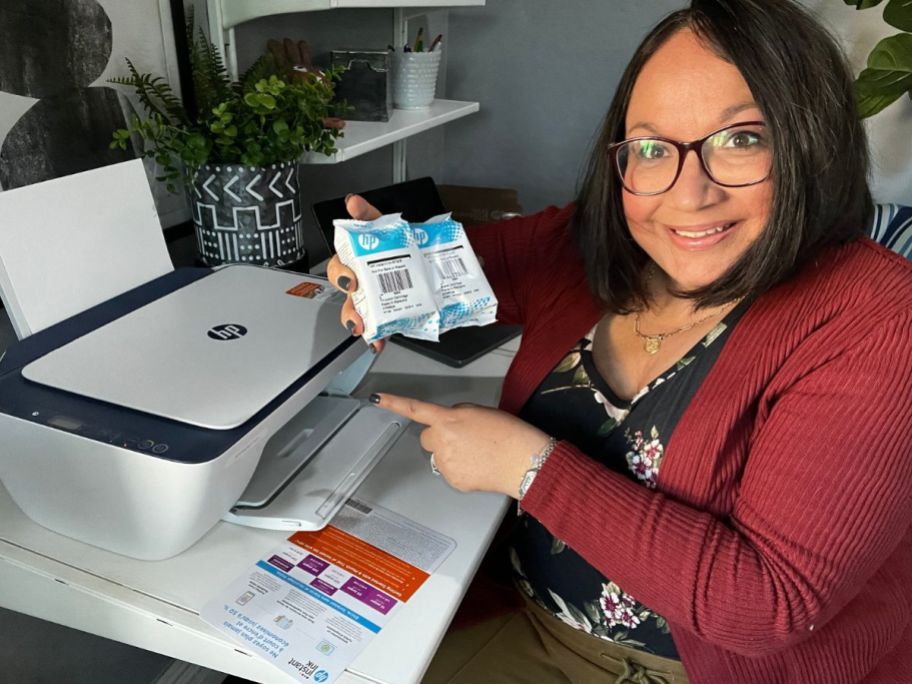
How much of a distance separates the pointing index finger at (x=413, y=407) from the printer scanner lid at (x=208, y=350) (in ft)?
0.28

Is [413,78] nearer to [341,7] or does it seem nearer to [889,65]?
[341,7]

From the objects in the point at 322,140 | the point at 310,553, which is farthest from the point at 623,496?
the point at 322,140

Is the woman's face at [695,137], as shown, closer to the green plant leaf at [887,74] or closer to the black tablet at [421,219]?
the black tablet at [421,219]

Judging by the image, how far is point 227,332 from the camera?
0.83 metres

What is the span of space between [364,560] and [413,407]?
18 cm

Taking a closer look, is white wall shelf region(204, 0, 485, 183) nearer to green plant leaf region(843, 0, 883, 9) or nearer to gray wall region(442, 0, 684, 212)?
gray wall region(442, 0, 684, 212)

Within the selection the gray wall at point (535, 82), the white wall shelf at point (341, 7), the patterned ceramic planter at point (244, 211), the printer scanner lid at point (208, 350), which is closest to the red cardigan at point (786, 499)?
the printer scanner lid at point (208, 350)

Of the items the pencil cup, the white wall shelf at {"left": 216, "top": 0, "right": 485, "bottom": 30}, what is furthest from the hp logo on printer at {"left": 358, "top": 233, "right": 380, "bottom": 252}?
the pencil cup

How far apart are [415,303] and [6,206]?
476mm

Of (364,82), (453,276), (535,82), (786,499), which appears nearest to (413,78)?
(364,82)

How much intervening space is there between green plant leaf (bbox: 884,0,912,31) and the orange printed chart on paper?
1.53 metres

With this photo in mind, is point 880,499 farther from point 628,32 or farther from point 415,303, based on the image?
point 628,32

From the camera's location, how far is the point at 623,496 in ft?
2.42

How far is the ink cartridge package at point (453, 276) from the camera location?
80cm
